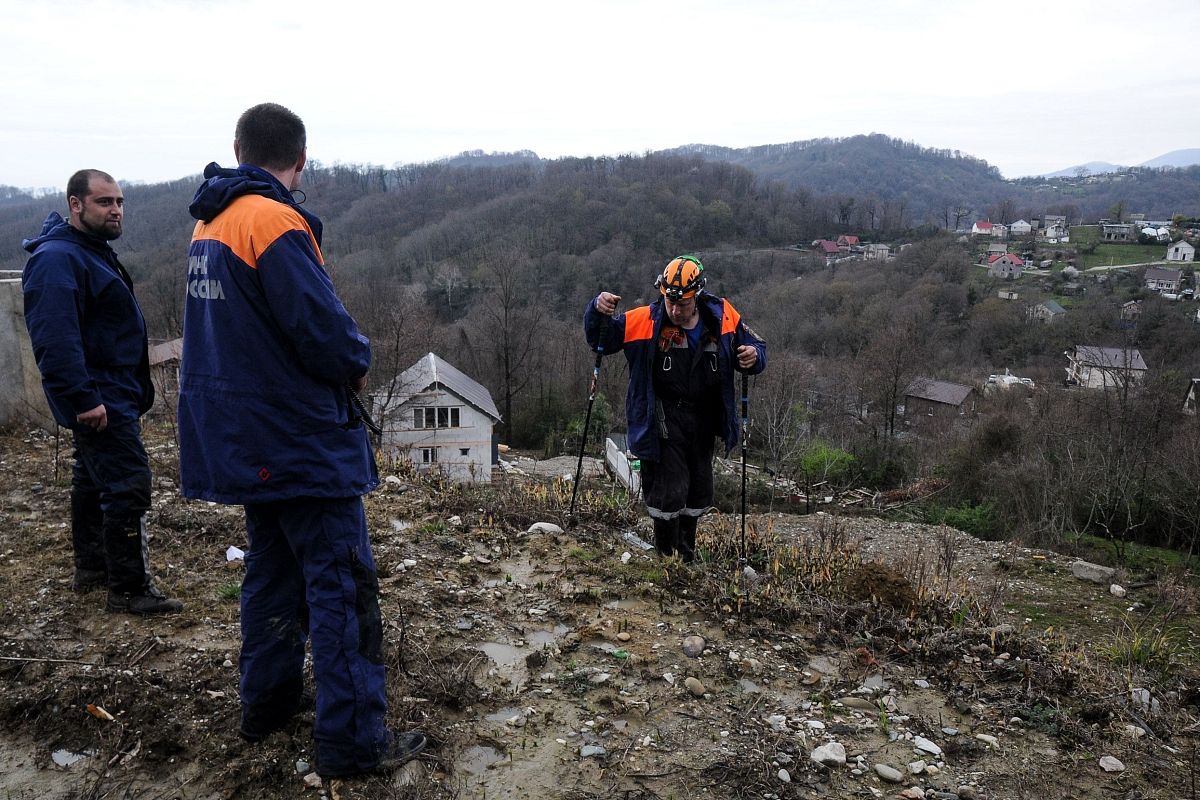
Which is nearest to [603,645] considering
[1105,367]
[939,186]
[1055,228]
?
[1105,367]

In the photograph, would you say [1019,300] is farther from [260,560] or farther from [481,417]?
[260,560]

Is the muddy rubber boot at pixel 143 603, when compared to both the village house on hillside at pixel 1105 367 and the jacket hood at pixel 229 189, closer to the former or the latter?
the jacket hood at pixel 229 189

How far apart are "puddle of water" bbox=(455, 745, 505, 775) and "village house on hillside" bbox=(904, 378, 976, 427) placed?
3705 cm

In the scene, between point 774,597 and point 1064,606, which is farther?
point 1064,606

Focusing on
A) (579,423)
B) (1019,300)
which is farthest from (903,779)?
(1019,300)

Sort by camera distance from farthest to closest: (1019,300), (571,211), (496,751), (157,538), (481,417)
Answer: (571,211)
(1019,300)
(481,417)
(157,538)
(496,751)

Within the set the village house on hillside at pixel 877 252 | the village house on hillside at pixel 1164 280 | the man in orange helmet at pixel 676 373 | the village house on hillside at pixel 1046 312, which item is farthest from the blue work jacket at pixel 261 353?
the village house on hillside at pixel 877 252

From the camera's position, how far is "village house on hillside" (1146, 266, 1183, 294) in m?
55.9

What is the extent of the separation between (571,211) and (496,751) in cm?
7834

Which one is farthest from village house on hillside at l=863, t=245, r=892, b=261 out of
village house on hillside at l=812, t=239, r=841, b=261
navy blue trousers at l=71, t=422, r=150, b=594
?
navy blue trousers at l=71, t=422, r=150, b=594

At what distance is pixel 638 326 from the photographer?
467 cm

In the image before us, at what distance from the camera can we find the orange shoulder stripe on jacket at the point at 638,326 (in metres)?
4.66

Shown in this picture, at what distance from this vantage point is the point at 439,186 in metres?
95.2

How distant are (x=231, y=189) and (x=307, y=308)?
19.7 inches
